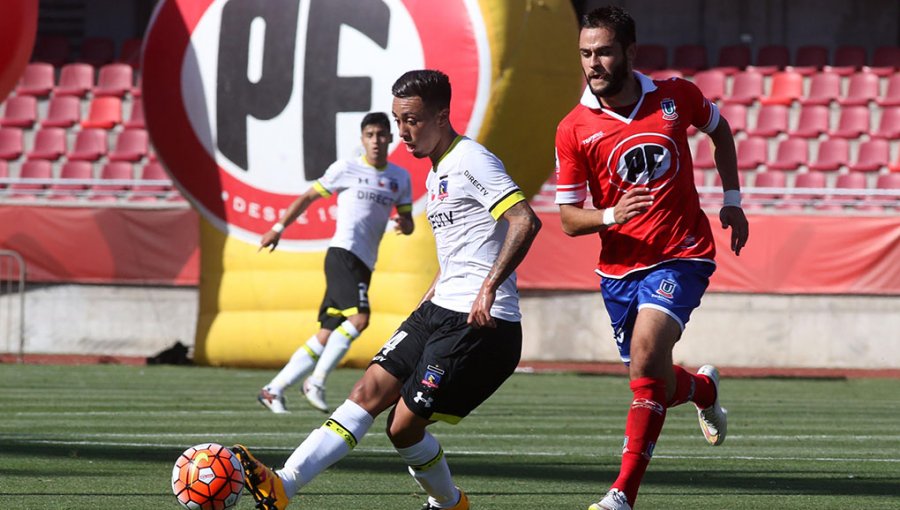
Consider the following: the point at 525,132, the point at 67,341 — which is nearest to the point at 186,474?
the point at 525,132

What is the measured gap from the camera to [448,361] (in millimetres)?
6094

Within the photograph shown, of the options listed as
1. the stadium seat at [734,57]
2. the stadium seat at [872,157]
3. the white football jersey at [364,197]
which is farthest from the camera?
the stadium seat at [734,57]

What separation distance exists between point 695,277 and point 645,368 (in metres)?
0.52

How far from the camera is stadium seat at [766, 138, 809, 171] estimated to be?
23312 millimetres

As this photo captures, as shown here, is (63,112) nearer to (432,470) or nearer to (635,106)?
(635,106)

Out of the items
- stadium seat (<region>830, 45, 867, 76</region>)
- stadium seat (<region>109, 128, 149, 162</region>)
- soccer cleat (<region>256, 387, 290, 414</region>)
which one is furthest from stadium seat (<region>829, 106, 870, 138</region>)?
soccer cleat (<region>256, 387, 290, 414</region>)

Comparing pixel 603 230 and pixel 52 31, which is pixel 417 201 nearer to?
pixel 603 230

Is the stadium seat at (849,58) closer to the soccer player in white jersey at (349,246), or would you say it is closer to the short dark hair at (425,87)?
the soccer player in white jersey at (349,246)

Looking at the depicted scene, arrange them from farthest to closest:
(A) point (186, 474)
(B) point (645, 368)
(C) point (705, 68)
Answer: (C) point (705, 68) → (B) point (645, 368) → (A) point (186, 474)

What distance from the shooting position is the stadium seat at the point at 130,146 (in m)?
24.2

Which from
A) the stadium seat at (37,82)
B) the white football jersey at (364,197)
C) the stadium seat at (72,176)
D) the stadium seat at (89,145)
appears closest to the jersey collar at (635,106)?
the white football jersey at (364,197)

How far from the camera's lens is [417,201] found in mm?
16453

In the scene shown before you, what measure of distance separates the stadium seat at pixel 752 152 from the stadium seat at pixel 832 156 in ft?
2.61

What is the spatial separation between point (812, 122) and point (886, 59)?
230 cm
